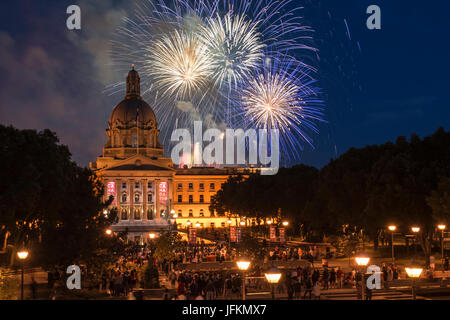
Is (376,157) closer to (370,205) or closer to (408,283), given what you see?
(370,205)

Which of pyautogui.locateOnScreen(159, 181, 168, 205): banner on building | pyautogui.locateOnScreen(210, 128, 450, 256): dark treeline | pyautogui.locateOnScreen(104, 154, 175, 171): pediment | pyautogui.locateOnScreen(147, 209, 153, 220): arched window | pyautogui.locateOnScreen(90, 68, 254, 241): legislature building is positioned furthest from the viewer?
pyautogui.locateOnScreen(104, 154, 175, 171): pediment

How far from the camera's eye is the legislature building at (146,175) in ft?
400

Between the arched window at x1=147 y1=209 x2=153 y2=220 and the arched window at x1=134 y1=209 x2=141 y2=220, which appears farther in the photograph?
the arched window at x1=147 y1=209 x2=153 y2=220

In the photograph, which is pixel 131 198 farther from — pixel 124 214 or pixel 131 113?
pixel 131 113

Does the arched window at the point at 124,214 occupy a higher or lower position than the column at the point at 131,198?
lower

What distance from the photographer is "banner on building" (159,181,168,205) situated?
122 meters

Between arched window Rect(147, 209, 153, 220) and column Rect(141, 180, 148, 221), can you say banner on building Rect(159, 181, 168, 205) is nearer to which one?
arched window Rect(147, 209, 153, 220)

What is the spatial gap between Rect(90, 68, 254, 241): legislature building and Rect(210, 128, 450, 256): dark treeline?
152 ft

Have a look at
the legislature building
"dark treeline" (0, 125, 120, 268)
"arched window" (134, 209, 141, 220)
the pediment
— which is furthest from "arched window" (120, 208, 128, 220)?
"dark treeline" (0, 125, 120, 268)

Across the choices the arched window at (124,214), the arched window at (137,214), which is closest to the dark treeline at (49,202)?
the arched window at (124,214)

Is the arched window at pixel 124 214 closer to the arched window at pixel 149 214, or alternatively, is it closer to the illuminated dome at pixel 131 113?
the arched window at pixel 149 214

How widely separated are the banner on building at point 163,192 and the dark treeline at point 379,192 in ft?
143
